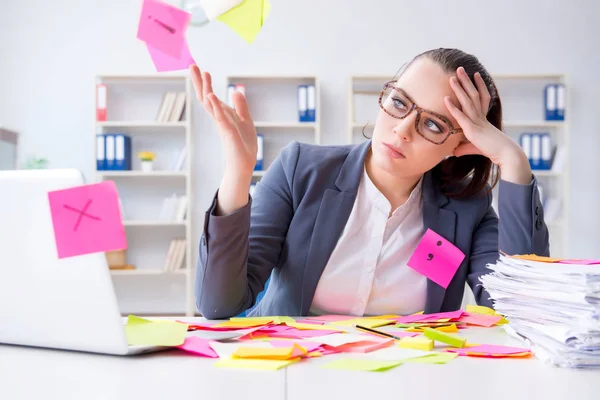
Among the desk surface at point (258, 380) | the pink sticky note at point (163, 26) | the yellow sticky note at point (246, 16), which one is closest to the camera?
the desk surface at point (258, 380)

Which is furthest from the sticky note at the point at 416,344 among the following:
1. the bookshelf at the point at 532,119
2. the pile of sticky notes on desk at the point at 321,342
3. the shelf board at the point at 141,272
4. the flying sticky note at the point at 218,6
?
the shelf board at the point at 141,272

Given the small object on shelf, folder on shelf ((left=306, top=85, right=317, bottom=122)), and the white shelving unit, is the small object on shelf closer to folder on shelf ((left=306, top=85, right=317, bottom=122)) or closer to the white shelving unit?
the white shelving unit

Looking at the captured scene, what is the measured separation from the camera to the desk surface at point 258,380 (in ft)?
2.35

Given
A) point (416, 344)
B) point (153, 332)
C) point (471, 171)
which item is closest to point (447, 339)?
point (416, 344)

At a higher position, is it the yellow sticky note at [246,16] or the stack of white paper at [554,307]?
the yellow sticky note at [246,16]

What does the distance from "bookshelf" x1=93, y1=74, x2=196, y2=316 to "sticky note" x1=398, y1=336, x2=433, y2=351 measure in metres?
4.46

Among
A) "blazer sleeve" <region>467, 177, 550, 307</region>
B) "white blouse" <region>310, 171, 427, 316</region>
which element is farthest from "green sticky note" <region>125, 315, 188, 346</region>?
"blazer sleeve" <region>467, 177, 550, 307</region>

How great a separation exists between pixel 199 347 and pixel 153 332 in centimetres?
11

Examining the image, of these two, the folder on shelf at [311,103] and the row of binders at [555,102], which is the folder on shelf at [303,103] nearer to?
the folder on shelf at [311,103]

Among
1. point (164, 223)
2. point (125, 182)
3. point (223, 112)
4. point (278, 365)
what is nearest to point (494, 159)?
point (223, 112)

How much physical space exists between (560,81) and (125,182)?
363cm

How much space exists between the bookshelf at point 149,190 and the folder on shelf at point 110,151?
0.70 feet

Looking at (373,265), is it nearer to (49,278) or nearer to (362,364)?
(362,364)

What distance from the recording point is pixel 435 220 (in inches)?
63.4
